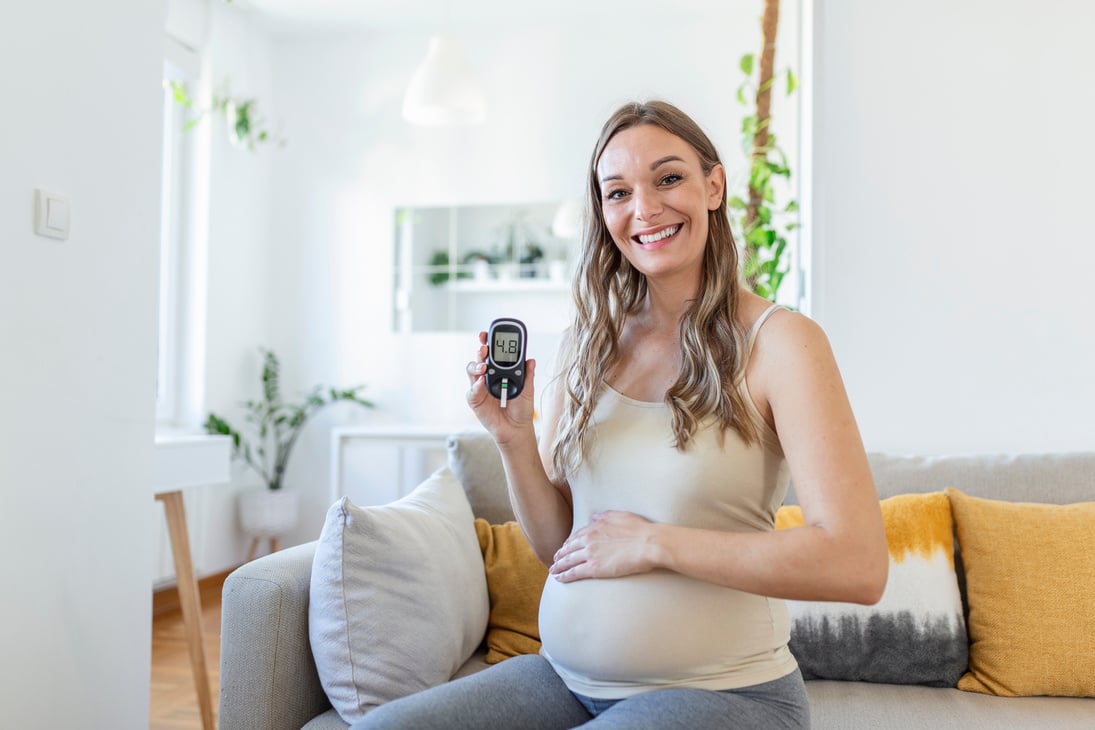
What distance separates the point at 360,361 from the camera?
4801 millimetres

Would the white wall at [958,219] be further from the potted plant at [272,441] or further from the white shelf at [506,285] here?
the potted plant at [272,441]

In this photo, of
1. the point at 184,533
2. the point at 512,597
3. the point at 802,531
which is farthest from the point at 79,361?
the point at 802,531

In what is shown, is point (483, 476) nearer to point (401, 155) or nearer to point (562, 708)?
point (562, 708)

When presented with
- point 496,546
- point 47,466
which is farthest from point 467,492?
point 47,466

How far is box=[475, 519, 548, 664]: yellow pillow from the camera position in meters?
1.82

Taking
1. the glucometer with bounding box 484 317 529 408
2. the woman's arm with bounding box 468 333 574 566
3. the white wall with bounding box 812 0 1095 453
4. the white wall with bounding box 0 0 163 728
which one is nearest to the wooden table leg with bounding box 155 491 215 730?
the white wall with bounding box 0 0 163 728

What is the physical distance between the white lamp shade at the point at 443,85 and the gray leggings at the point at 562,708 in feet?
9.78

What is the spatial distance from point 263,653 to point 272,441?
336cm

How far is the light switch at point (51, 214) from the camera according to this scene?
1.74 meters

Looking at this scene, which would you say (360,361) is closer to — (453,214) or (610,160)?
(453,214)

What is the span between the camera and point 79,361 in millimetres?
1872

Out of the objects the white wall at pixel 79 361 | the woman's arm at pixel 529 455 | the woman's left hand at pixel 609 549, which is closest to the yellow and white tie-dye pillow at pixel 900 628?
the woman's arm at pixel 529 455

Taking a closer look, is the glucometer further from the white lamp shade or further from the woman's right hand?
the white lamp shade

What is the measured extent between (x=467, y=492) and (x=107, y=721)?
854mm
